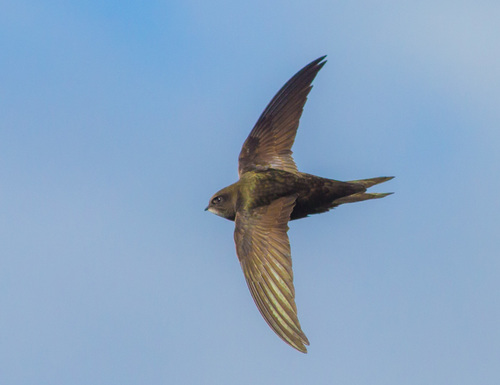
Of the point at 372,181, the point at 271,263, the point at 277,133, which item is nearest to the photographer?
the point at 271,263

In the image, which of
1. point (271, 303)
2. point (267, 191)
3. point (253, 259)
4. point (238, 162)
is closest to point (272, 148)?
point (238, 162)

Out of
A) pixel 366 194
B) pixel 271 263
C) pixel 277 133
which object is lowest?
pixel 271 263

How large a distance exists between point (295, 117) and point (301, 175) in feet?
3.83

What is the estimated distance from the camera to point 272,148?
11.9 m

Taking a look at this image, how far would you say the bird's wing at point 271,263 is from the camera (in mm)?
9438

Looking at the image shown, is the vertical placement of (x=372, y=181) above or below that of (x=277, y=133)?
below

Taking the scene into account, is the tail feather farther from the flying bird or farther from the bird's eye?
the bird's eye

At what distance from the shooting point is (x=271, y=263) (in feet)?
33.1

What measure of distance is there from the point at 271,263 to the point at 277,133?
2432 mm

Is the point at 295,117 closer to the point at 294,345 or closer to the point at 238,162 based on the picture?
the point at 238,162

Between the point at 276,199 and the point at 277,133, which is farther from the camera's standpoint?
the point at 277,133

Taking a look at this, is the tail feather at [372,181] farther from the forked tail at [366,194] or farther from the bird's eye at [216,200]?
the bird's eye at [216,200]

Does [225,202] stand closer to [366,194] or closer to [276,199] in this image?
[276,199]

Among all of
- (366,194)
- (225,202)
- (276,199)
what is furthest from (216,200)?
(366,194)
